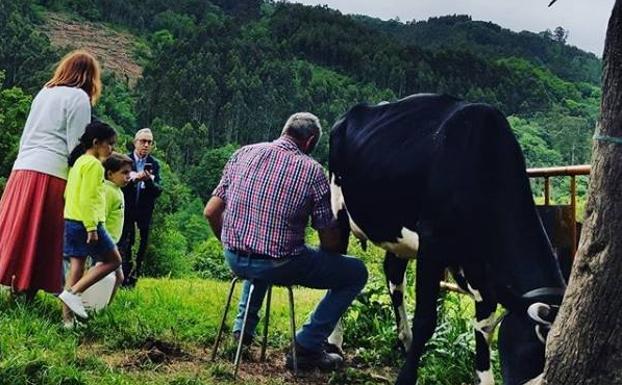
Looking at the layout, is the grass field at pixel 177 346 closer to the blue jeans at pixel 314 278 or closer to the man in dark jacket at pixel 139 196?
the blue jeans at pixel 314 278

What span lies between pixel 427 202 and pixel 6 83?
5532 centimetres

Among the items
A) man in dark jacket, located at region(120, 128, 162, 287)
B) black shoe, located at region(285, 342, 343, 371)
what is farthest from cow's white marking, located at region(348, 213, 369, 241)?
man in dark jacket, located at region(120, 128, 162, 287)

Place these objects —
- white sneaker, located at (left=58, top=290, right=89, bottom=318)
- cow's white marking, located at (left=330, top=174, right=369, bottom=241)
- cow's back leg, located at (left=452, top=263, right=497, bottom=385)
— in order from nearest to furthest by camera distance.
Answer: cow's back leg, located at (left=452, top=263, right=497, bottom=385), white sneaker, located at (left=58, top=290, right=89, bottom=318), cow's white marking, located at (left=330, top=174, right=369, bottom=241)

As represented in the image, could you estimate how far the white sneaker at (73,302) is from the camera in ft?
16.8

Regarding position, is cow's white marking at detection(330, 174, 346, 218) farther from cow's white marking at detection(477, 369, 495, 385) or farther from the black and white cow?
cow's white marking at detection(477, 369, 495, 385)

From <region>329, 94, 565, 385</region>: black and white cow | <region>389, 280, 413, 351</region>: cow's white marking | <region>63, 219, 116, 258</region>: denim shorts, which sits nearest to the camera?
<region>329, 94, 565, 385</region>: black and white cow

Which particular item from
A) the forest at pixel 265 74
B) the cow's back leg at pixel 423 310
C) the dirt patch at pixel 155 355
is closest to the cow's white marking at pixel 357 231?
the cow's back leg at pixel 423 310

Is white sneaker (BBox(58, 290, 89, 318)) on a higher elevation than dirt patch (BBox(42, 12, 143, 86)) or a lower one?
lower

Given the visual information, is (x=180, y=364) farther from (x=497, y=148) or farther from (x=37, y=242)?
(x=497, y=148)

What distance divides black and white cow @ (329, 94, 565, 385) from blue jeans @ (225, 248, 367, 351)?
0.43 meters

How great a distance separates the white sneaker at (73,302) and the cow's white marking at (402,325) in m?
2.10

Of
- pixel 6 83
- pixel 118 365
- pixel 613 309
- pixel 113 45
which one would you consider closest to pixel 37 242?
pixel 118 365

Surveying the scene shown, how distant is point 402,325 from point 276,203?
153 cm

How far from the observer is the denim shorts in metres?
5.33
